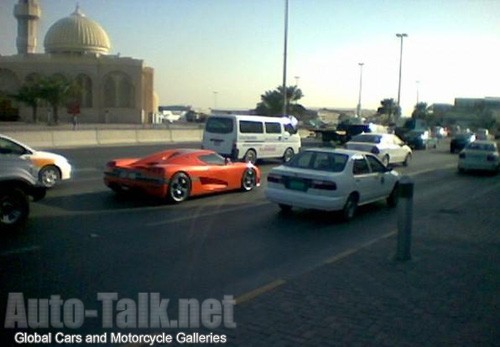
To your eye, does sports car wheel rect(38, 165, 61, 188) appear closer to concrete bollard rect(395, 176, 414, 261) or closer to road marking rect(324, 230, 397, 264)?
road marking rect(324, 230, 397, 264)

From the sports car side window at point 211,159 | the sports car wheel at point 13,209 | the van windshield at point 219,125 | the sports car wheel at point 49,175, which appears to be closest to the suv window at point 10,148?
the sports car wheel at point 49,175

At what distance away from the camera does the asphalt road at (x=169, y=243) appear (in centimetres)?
595

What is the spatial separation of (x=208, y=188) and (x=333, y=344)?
8000 millimetres

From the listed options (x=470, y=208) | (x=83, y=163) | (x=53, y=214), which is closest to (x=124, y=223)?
(x=53, y=214)

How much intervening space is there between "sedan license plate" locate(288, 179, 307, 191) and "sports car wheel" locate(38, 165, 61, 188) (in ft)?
20.4

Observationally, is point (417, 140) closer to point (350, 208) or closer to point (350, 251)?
point (350, 208)

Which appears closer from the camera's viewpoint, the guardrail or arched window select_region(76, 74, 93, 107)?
the guardrail

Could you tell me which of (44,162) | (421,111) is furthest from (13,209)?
(421,111)

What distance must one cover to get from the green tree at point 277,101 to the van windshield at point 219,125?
159 feet

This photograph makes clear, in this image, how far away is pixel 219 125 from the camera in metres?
19.1

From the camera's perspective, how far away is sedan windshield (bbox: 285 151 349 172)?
10.3 metres

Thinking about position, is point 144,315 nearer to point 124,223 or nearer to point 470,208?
point 124,223

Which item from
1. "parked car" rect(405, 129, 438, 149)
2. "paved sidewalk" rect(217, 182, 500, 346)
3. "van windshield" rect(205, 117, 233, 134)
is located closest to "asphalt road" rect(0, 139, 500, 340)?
"paved sidewalk" rect(217, 182, 500, 346)

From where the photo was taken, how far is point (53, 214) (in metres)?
9.65
